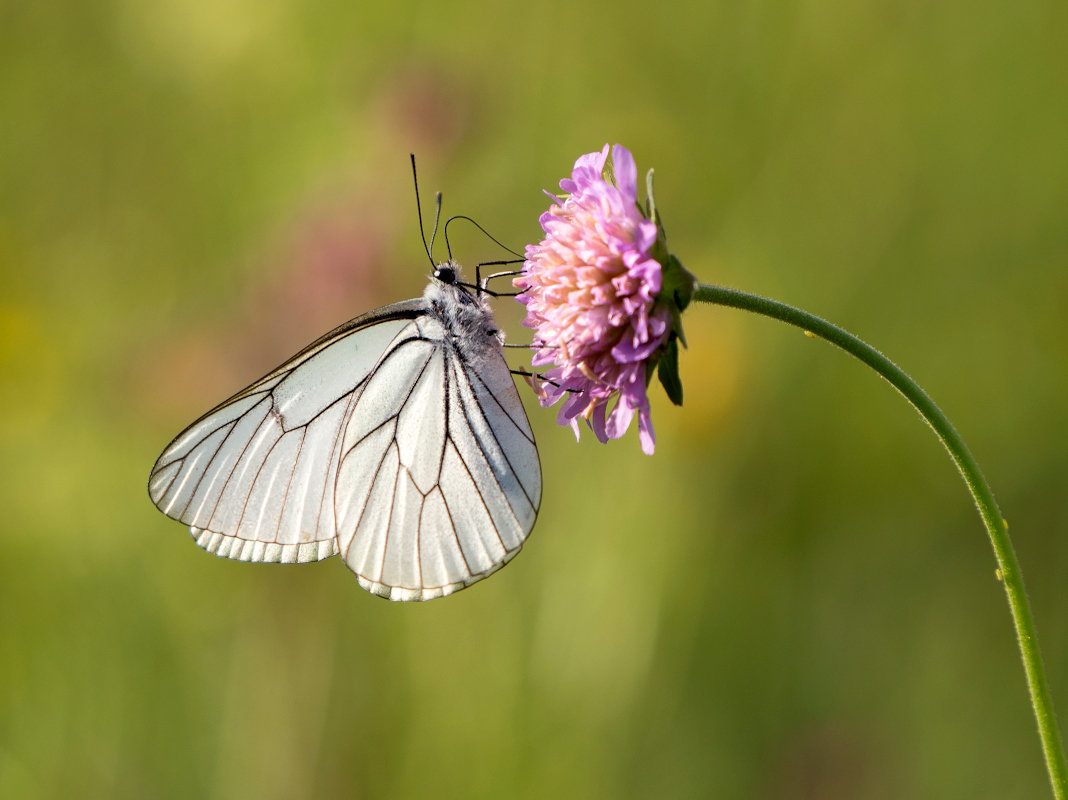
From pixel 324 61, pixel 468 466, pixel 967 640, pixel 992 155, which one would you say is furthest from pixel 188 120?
pixel 967 640

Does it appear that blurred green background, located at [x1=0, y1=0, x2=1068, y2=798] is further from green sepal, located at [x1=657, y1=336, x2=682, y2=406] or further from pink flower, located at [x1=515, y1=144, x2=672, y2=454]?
green sepal, located at [x1=657, y1=336, x2=682, y2=406]

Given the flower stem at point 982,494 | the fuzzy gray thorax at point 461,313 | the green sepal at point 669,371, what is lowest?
the flower stem at point 982,494

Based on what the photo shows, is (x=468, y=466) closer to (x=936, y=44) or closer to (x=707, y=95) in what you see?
(x=707, y=95)

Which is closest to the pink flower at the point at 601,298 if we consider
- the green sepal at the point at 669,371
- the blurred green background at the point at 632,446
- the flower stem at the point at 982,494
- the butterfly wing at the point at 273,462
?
the green sepal at the point at 669,371

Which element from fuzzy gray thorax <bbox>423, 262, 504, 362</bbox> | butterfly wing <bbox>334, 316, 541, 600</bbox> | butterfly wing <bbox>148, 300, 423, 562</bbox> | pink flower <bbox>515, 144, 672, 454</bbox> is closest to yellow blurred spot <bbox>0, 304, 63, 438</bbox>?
butterfly wing <bbox>148, 300, 423, 562</bbox>

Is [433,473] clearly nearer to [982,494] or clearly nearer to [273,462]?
[273,462]

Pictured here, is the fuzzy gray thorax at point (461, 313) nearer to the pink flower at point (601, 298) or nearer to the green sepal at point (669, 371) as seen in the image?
the pink flower at point (601, 298)
